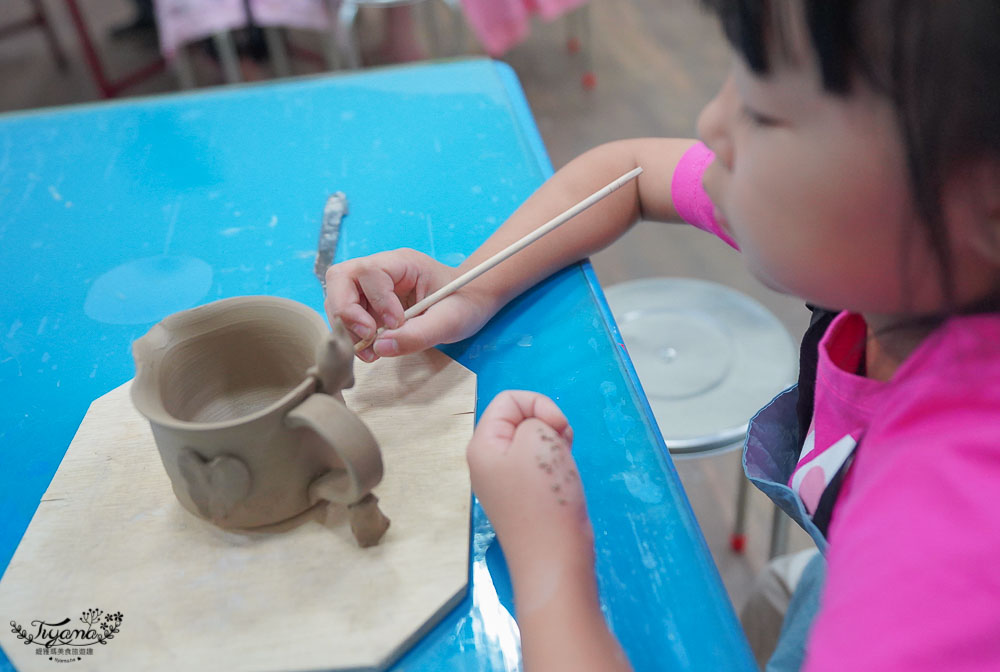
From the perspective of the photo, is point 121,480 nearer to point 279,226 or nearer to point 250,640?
point 250,640

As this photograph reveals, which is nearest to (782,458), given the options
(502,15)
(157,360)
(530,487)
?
(530,487)

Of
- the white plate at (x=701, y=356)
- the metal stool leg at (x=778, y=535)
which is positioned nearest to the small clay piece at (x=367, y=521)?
the white plate at (x=701, y=356)

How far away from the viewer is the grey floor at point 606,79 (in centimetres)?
213

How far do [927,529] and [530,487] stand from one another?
0.81 feet

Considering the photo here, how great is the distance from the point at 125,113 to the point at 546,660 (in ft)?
3.33

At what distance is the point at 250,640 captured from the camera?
0.52 metres

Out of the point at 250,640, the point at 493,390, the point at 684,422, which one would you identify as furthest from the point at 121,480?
the point at 684,422

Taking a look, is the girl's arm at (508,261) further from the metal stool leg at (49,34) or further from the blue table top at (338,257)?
the metal stool leg at (49,34)

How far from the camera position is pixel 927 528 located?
44 cm

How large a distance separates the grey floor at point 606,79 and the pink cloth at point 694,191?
3.65 feet

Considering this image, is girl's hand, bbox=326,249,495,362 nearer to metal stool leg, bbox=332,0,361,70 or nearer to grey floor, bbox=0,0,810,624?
grey floor, bbox=0,0,810,624

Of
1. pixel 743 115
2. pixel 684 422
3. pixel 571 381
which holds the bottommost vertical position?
pixel 684 422

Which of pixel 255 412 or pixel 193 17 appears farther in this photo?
pixel 193 17

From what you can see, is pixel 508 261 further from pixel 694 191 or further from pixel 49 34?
pixel 49 34
